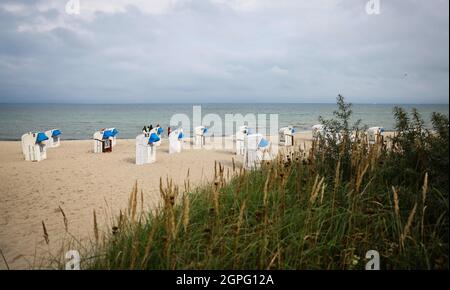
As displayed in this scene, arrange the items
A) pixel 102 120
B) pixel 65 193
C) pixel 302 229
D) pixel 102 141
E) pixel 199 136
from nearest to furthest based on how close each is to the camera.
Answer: pixel 302 229 → pixel 65 193 → pixel 102 141 → pixel 199 136 → pixel 102 120

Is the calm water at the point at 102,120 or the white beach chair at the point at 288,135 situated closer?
the white beach chair at the point at 288,135

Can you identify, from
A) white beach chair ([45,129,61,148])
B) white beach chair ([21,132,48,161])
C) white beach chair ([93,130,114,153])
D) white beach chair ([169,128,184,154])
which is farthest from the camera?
white beach chair ([45,129,61,148])

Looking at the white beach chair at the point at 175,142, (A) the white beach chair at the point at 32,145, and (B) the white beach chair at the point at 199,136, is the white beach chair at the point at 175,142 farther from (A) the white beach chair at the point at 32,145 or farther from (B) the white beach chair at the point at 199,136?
(A) the white beach chair at the point at 32,145

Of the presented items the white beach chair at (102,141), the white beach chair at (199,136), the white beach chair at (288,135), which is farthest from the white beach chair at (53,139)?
the white beach chair at (288,135)

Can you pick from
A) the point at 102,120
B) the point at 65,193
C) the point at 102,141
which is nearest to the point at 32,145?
the point at 102,141

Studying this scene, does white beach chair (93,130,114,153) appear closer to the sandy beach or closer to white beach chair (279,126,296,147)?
the sandy beach

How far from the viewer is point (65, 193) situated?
691cm

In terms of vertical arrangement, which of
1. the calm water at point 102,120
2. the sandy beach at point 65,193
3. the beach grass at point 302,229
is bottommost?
the sandy beach at point 65,193

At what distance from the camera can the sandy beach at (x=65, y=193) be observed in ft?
13.4

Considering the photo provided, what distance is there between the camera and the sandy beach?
13.4 ft

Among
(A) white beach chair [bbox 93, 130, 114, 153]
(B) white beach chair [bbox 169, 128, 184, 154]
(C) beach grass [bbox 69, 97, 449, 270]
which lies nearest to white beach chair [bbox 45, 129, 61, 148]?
(A) white beach chair [bbox 93, 130, 114, 153]

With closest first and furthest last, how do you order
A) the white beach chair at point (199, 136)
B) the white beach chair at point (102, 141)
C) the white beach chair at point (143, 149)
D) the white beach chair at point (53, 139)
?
the white beach chair at point (143, 149) < the white beach chair at point (102, 141) < the white beach chair at point (53, 139) < the white beach chair at point (199, 136)

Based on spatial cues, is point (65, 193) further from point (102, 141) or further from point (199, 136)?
point (199, 136)
